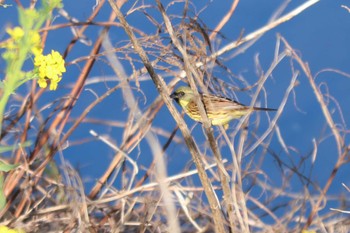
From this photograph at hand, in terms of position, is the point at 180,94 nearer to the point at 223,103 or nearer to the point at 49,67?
the point at 223,103

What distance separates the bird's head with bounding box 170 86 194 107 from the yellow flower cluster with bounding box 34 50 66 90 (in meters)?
0.49

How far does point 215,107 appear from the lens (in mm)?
1644

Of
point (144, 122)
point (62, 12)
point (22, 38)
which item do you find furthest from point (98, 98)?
point (22, 38)

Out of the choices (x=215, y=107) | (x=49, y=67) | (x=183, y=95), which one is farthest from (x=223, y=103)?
(x=49, y=67)

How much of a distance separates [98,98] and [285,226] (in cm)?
67

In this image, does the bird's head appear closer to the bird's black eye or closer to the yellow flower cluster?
the bird's black eye

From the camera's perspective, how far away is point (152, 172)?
80.9 inches

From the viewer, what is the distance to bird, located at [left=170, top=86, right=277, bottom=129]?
1651 mm

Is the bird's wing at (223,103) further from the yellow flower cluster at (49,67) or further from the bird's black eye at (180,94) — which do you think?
the yellow flower cluster at (49,67)

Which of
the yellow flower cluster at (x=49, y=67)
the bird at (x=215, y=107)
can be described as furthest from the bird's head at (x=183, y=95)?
the yellow flower cluster at (x=49, y=67)

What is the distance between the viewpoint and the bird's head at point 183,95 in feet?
6.03

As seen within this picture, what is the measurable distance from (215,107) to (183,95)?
0.22m

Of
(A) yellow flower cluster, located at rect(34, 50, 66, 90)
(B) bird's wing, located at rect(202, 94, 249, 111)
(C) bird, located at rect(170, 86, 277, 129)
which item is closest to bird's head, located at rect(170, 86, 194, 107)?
(C) bird, located at rect(170, 86, 277, 129)

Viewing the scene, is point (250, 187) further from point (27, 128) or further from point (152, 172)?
point (27, 128)
